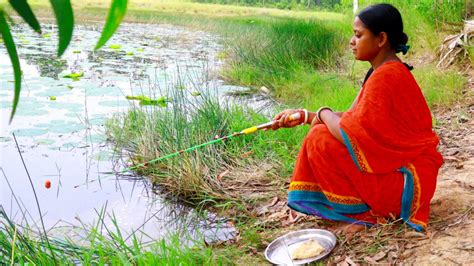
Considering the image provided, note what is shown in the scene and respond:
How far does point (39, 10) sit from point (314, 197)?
1239cm

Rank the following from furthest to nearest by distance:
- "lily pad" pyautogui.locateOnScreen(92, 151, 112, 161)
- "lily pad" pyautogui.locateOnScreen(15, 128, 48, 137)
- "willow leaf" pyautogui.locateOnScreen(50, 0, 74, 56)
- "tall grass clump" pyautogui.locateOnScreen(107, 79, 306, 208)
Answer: "lily pad" pyautogui.locateOnScreen(15, 128, 48, 137), "lily pad" pyautogui.locateOnScreen(92, 151, 112, 161), "tall grass clump" pyautogui.locateOnScreen(107, 79, 306, 208), "willow leaf" pyautogui.locateOnScreen(50, 0, 74, 56)

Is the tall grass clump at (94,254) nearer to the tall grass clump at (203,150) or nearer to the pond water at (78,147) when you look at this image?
the pond water at (78,147)

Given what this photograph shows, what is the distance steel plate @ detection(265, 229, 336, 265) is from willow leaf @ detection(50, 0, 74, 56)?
2038mm

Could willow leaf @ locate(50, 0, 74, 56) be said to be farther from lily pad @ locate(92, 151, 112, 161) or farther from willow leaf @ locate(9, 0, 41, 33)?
lily pad @ locate(92, 151, 112, 161)

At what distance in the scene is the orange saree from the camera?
2184 mm

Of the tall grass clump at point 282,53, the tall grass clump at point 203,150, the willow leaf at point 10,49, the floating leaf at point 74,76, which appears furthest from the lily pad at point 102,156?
the willow leaf at point 10,49

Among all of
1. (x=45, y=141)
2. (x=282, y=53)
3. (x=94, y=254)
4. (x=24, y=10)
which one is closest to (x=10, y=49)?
(x=24, y=10)

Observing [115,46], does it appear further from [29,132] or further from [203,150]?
[203,150]

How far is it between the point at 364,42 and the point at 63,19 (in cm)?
203

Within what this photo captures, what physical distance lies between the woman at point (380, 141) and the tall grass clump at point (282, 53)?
366cm

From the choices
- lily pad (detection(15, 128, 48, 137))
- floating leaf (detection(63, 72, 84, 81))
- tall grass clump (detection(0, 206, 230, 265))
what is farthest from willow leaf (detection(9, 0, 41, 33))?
floating leaf (detection(63, 72, 84, 81))

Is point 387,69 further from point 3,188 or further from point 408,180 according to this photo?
point 3,188

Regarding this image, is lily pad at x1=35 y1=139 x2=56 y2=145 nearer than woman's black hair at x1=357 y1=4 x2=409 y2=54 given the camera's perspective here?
No

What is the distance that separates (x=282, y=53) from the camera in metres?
6.52
